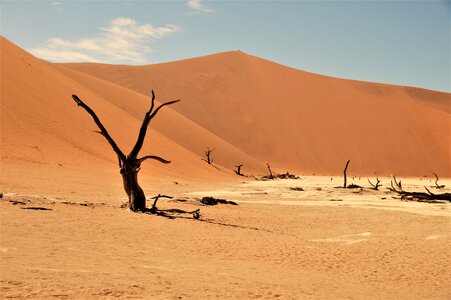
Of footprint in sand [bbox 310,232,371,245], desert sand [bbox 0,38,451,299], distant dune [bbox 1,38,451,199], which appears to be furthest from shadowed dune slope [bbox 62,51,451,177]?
footprint in sand [bbox 310,232,371,245]

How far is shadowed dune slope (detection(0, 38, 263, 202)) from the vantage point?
1950 cm

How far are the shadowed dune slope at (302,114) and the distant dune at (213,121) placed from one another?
0.18 metres

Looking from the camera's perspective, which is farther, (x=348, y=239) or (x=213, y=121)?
(x=213, y=121)

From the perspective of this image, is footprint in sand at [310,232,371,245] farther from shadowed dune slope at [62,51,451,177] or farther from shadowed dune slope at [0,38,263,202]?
shadowed dune slope at [62,51,451,177]

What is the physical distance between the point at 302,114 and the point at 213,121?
14977mm

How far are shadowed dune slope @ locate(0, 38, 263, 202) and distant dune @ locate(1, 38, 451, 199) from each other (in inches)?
3.6

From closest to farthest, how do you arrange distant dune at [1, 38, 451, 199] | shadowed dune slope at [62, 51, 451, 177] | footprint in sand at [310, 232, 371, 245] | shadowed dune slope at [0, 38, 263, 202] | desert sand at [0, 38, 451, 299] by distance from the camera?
desert sand at [0, 38, 451, 299], footprint in sand at [310, 232, 371, 245], shadowed dune slope at [0, 38, 263, 202], distant dune at [1, 38, 451, 199], shadowed dune slope at [62, 51, 451, 177]

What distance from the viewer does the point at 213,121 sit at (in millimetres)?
65125

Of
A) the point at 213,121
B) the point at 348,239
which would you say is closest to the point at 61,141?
the point at 348,239

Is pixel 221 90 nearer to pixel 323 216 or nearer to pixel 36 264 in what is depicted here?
pixel 323 216

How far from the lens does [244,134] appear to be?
64188mm

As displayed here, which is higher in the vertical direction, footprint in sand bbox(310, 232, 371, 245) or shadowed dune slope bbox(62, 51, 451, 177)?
shadowed dune slope bbox(62, 51, 451, 177)

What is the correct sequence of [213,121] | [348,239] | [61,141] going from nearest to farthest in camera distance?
[348,239]
[61,141]
[213,121]

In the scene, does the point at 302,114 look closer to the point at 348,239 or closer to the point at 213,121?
the point at 213,121
